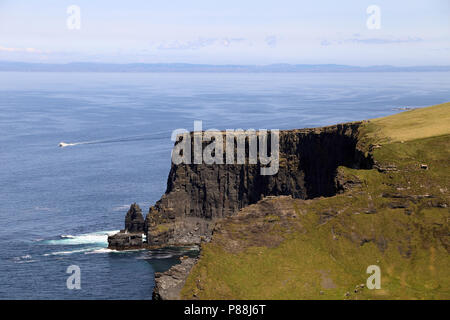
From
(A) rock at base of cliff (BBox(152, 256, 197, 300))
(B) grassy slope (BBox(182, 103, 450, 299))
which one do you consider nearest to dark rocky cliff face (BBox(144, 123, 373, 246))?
(B) grassy slope (BBox(182, 103, 450, 299))

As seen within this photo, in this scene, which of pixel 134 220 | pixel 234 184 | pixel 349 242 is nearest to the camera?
pixel 349 242

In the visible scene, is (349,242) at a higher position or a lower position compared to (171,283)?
higher

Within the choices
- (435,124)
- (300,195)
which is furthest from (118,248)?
(435,124)

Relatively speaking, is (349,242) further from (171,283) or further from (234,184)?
(234,184)

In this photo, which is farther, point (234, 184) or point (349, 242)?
point (234, 184)

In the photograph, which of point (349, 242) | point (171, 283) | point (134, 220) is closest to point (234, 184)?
point (134, 220)

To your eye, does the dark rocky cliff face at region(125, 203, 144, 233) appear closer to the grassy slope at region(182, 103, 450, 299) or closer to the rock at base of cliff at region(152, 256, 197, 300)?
the grassy slope at region(182, 103, 450, 299)
